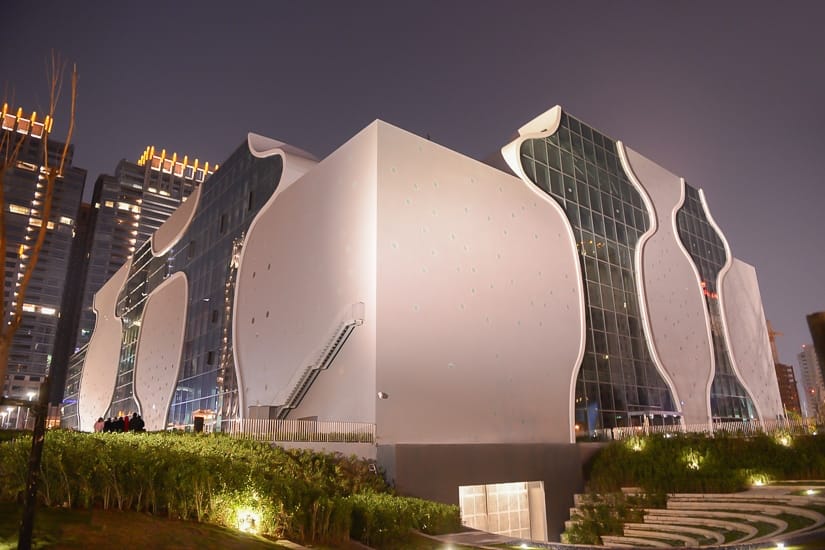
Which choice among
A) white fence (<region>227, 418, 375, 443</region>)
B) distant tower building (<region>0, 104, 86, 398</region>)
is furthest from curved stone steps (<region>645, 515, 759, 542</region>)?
distant tower building (<region>0, 104, 86, 398</region>)

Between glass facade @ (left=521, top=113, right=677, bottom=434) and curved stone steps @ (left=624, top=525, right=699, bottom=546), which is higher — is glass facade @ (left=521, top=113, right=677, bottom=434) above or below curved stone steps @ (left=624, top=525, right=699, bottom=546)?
above

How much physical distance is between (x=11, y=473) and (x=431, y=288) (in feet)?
49.4

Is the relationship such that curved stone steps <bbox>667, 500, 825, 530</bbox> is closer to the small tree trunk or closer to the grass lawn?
the grass lawn

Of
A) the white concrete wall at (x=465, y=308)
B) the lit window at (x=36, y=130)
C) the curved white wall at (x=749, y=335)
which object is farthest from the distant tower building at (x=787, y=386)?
the lit window at (x=36, y=130)

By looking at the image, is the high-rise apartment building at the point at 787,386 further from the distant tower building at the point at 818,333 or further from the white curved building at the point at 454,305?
the distant tower building at the point at 818,333

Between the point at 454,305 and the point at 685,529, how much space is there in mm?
10210

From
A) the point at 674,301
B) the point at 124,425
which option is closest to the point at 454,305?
the point at 124,425

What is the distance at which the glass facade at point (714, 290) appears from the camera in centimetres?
3469

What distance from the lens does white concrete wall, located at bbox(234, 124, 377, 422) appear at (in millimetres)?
19750

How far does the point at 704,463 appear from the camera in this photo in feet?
61.3

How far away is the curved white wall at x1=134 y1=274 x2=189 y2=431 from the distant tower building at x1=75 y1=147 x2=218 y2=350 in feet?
259

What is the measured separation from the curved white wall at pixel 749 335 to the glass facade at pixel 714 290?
921 millimetres

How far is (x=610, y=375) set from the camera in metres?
27.6

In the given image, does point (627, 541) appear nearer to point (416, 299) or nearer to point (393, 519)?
point (393, 519)
